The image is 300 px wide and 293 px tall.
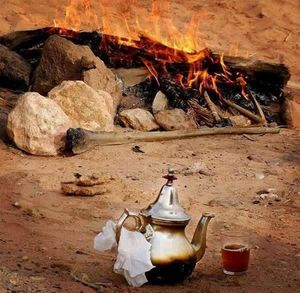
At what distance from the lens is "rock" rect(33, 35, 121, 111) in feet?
26.5

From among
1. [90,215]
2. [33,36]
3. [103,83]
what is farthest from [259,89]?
[90,215]

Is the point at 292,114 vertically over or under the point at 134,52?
under

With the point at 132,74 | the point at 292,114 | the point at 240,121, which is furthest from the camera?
the point at 132,74

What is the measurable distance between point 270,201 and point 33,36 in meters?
4.85

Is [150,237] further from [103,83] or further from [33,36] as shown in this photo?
[33,36]

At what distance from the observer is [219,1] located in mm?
13172

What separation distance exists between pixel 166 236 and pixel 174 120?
4.17 meters

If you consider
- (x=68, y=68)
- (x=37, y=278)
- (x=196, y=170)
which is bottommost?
(x=37, y=278)

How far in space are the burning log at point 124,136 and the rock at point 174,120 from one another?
26 centimetres

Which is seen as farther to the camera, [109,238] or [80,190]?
[80,190]

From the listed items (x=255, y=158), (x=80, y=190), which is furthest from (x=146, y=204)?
(x=255, y=158)

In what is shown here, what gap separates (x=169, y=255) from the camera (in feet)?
12.0

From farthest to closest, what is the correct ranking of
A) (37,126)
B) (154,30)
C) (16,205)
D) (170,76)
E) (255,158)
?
(154,30)
(170,76)
(255,158)
(37,126)
(16,205)

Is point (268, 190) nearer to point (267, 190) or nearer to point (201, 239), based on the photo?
point (267, 190)
